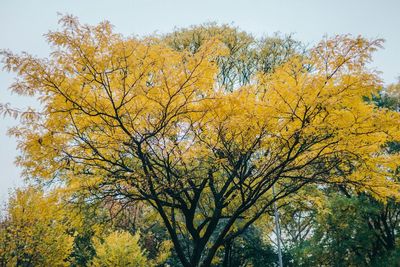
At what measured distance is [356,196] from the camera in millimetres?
17500

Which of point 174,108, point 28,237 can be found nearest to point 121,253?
point 28,237

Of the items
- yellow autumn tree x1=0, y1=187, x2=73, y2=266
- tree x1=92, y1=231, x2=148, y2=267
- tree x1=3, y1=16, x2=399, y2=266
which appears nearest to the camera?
tree x1=3, y1=16, x2=399, y2=266

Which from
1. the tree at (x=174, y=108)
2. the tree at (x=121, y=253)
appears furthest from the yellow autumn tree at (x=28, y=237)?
the tree at (x=174, y=108)

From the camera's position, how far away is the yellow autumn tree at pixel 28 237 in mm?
14516

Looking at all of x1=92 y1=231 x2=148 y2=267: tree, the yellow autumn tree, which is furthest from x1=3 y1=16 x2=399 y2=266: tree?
x1=92 y1=231 x2=148 y2=267: tree

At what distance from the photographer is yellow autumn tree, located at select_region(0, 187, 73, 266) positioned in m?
14.5

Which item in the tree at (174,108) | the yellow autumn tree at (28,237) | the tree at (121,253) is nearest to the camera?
the tree at (174,108)

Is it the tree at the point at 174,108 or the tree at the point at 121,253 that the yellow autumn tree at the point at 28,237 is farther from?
the tree at the point at 174,108

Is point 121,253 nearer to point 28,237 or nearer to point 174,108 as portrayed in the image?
point 28,237

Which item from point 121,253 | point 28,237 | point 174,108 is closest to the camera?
point 174,108

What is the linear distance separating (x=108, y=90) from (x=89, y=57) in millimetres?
634

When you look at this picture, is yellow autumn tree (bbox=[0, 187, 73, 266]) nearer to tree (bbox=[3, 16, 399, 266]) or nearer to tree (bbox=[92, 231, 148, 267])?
tree (bbox=[92, 231, 148, 267])

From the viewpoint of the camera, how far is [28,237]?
48.2 feet

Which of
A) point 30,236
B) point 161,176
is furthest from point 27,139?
point 30,236
